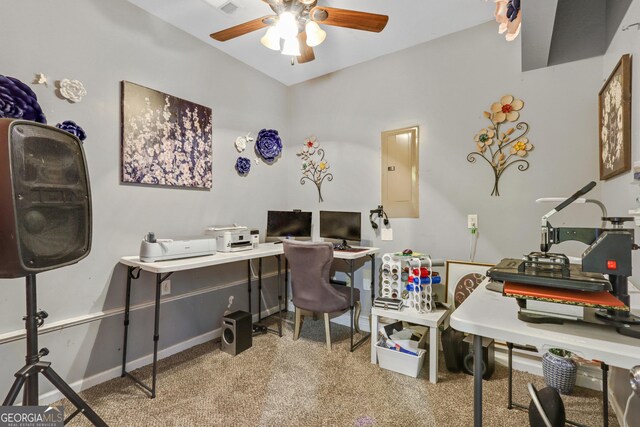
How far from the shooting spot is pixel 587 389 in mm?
1953

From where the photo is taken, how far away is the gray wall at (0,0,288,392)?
1771 millimetres

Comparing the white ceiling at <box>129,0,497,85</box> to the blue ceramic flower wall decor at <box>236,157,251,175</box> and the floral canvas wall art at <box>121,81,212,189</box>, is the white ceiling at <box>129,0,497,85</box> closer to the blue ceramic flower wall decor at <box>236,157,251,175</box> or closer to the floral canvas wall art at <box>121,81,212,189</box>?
the floral canvas wall art at <box>121,81,212,189</box>

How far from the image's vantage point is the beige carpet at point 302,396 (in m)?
1.67

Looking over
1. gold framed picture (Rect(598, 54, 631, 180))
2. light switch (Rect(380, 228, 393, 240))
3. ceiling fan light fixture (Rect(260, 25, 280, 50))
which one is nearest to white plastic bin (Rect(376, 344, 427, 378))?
light switch (Rect(380, 228, 393, 240))

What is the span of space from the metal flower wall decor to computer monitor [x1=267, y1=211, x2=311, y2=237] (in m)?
0.33

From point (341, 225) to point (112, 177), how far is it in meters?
1.92

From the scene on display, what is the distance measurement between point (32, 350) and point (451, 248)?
2.68 meters

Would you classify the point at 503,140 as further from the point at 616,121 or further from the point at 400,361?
the point at 400,361

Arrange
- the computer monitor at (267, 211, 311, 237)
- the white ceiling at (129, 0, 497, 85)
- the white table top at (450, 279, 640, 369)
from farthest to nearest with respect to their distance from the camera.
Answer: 1. the computer monitor at (267, 211, 311, 237)
2. the white ceiling at (129, 0, 497, 85)
3. the white table top at (450, 279, 640, 369)

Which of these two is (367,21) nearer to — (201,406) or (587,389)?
(201,406)

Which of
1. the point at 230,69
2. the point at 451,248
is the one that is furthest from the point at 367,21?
the point at 451,248

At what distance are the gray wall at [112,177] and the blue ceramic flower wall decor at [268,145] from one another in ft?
0.99

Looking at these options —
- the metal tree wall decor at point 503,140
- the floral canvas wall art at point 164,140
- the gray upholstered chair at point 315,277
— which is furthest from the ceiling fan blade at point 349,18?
the gray upholstered chair at point 315,277

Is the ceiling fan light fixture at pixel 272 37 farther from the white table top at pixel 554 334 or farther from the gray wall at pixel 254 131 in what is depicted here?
the white table top at pixel 554 334
